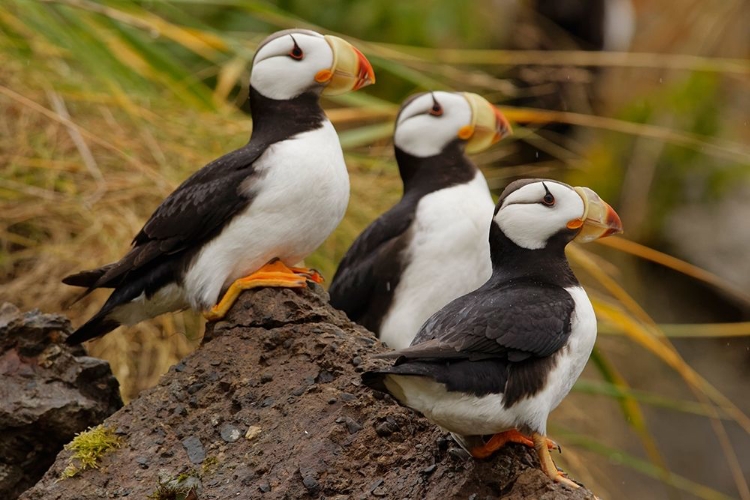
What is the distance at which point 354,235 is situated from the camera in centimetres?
557

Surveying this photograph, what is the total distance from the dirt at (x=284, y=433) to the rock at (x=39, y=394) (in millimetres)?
219

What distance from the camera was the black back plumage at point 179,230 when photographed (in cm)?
369

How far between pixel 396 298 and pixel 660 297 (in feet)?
18.0

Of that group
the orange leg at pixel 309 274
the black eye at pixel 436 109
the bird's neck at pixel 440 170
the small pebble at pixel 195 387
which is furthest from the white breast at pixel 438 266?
the small pebble at pixel 195 387

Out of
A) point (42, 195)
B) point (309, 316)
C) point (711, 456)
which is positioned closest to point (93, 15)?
point (42, 195)

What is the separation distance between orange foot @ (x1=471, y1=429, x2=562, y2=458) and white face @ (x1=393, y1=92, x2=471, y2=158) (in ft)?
6.48

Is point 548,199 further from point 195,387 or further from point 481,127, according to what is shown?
point 481,127

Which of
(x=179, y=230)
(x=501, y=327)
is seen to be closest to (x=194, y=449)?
(x=179, y=230)

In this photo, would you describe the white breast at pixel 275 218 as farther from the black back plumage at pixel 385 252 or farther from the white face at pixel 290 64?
the black back plumage at pixel 385 252

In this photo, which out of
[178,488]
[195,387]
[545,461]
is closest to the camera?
[545,461]

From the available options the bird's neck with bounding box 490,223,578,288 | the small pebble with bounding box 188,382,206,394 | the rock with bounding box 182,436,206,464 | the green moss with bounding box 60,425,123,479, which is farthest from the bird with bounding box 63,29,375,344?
the bird's neck with bounding box 490,223,578,288

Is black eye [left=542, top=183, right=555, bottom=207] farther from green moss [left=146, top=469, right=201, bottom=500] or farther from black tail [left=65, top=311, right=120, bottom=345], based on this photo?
black tail [left=65, top=311, right=120, bottom=345]

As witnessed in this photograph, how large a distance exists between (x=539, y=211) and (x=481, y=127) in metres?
1.64

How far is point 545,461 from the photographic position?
2.84m
